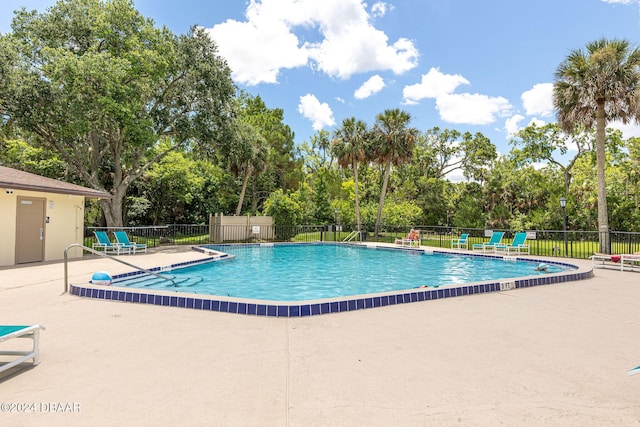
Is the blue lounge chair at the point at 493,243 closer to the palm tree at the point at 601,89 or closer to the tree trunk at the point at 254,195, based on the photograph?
the palm tree at the point at 601,89

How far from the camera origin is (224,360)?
10.5ft

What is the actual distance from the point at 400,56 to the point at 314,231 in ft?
Answer: 41.6

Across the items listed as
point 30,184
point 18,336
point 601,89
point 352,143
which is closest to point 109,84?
point 30,184

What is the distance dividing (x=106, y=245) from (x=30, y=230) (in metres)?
2.43

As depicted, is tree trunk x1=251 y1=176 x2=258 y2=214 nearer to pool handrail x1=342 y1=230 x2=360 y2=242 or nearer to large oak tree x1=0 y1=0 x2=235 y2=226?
large oak tree x1=0 y1=0 x2=235 y2=226

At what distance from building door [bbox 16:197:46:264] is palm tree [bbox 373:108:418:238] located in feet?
56.9

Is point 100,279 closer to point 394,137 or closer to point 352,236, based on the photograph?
point 352,236

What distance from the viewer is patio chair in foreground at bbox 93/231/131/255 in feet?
42.5

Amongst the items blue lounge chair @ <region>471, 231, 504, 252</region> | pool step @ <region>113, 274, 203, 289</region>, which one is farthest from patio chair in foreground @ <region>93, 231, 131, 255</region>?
blue lounge chair @ <region>471, 231, 504, 252</region>

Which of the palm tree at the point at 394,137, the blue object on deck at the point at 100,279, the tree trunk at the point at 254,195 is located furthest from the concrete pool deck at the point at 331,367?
the tree trunk at the point at 254,195

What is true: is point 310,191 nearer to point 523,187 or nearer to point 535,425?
point 523,187

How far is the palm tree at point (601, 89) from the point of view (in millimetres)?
13391

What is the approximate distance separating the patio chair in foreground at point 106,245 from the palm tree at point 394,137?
14889 mm

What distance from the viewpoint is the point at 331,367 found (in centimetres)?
306
